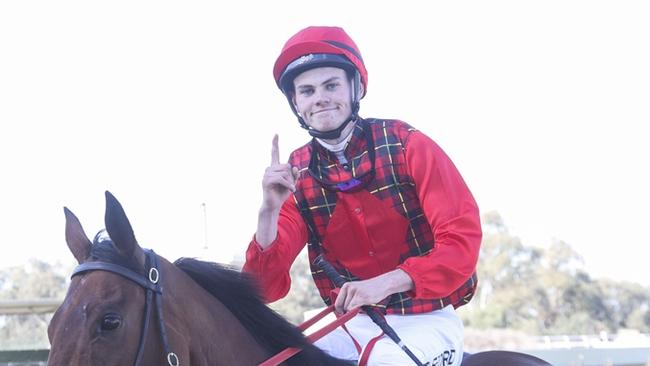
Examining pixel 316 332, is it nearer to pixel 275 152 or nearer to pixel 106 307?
pixel 275 152

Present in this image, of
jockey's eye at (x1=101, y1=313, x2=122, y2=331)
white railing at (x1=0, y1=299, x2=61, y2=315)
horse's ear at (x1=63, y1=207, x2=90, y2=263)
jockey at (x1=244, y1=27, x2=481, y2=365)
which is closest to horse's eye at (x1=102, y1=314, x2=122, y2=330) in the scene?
jockey's eye at (x1=101, y1=313, x2=122, y2=331)

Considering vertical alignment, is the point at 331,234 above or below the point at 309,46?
below

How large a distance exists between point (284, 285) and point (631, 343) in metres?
18.9

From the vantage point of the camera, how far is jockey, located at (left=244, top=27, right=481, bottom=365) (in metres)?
3.41

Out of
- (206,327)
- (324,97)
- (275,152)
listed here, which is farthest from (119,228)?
(324,97)

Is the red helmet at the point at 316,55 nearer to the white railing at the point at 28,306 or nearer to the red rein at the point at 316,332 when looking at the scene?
the red rein at the point at 316,332

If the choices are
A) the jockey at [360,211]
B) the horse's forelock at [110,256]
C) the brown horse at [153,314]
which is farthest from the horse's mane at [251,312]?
the horse's forelock at [110,256]

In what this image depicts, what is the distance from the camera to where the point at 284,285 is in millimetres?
3857

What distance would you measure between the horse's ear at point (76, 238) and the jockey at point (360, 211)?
0.79 m

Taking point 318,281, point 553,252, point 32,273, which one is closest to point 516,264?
point 553,252

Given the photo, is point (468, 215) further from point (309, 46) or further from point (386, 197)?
point (309, 46)

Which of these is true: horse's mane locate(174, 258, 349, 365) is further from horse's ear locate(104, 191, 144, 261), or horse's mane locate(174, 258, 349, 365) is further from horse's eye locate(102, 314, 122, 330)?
horse's eye locate(102, 314, 122, 330)

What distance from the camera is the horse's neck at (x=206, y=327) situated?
2.89 metres

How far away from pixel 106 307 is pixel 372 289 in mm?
1073
